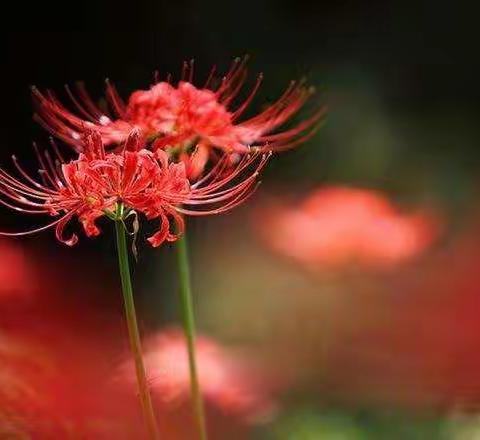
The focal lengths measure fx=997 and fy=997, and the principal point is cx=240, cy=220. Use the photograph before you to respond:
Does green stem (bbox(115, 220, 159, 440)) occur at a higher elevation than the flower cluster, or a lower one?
lower

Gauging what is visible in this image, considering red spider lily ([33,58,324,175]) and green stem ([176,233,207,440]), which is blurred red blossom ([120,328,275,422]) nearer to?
green stem ([176,233,207,440])

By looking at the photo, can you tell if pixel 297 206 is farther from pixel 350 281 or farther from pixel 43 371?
pixel 43 371

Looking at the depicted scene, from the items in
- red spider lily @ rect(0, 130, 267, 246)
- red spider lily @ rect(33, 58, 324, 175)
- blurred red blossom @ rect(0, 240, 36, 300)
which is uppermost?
red spider lily @ rect(33, 58, 324, 175)

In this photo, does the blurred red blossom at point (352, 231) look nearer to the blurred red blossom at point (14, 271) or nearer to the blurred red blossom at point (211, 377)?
the blurred red blossom at point (211, 377)

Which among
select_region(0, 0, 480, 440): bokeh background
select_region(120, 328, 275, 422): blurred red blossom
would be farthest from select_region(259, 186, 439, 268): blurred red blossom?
select_region(120, 328, 275, 422): blurred red blossom

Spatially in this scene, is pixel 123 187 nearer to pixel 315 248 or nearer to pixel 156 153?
pixel 156 153

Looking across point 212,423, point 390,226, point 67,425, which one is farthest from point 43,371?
point 390,226
